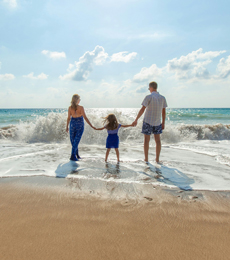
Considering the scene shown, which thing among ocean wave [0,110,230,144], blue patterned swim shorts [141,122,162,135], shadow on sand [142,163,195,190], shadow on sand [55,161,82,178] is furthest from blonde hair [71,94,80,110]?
ocean wave [0,110,230,144]

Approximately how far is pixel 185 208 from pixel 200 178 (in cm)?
139

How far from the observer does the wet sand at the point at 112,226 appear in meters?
1.65

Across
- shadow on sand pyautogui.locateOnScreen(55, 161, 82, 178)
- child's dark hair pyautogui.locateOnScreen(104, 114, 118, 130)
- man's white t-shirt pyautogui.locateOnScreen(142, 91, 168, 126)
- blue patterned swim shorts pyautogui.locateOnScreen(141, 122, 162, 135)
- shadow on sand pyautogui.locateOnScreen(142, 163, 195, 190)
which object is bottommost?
shadow on sand pyautogui.locateOnScreen(142, 163, 195, 190)

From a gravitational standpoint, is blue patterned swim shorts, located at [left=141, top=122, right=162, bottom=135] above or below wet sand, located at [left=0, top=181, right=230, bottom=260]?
above

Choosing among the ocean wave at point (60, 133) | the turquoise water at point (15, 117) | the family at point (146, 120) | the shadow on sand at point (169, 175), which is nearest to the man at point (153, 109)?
the family at point (146, 120)

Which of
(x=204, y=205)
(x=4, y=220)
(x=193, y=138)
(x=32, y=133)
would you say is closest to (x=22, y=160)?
(x=4, y=220)

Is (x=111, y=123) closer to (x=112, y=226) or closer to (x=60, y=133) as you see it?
(x=112, y=226)

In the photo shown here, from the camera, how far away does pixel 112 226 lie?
2012 mm

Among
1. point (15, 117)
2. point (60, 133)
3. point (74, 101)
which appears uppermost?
point (74, 101)

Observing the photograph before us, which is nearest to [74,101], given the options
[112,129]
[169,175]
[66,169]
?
[112,129]

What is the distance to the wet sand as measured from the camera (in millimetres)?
1651

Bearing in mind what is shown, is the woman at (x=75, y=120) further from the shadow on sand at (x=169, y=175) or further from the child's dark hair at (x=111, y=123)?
the shadow on sand at (x=169, y=175)

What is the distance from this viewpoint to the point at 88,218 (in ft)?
7.06

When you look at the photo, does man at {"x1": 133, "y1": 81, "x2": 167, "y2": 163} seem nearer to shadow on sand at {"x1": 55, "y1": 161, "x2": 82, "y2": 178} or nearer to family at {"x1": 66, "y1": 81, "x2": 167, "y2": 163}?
family at {"x1": 66, "y1": 81, "x2": 167, "y2": 163}
